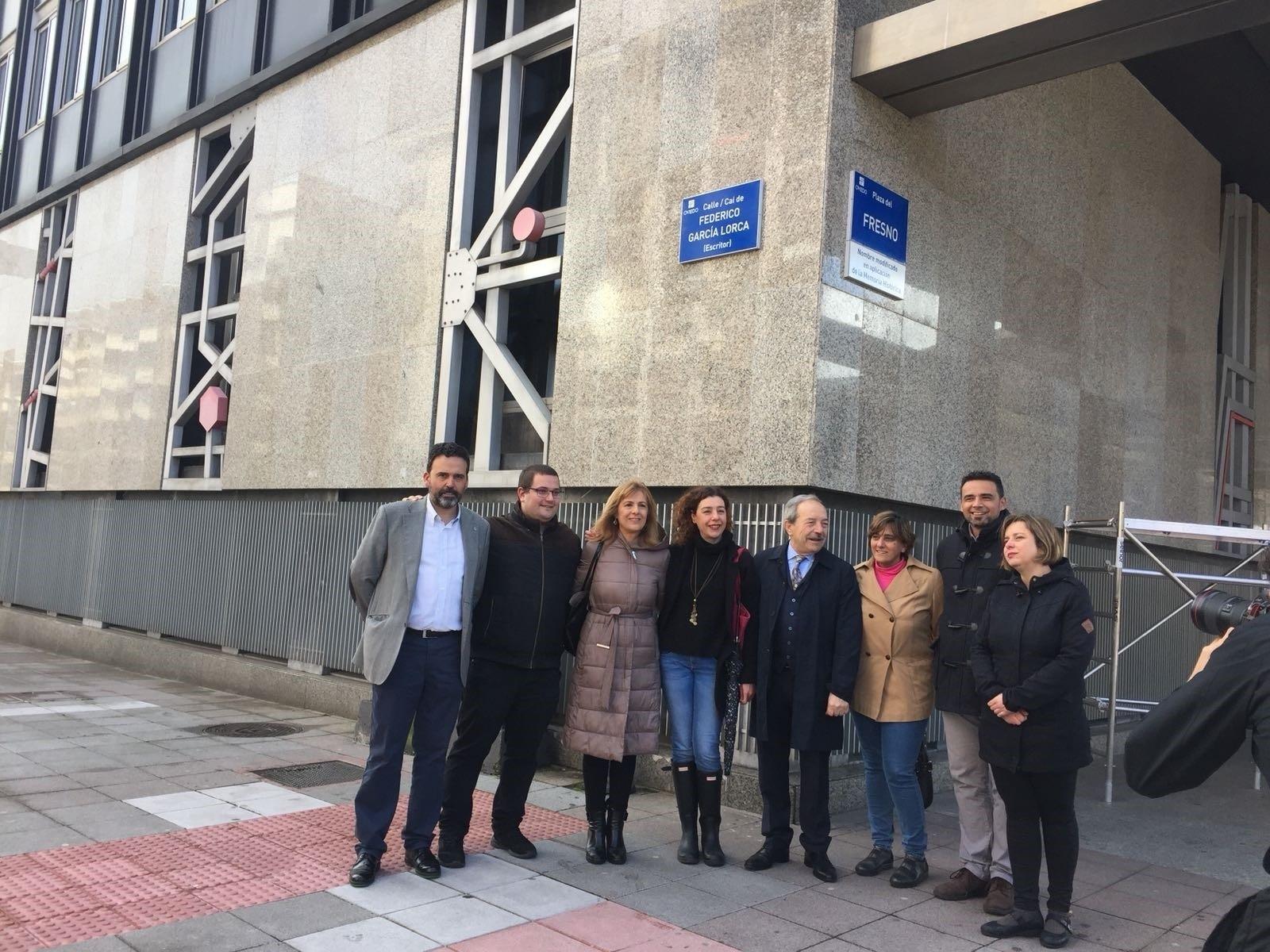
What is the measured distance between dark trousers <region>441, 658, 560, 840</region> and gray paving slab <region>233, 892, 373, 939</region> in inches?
31.8

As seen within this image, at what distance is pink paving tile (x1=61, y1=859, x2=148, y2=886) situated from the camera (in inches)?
189

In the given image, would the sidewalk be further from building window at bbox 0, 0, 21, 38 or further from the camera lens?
building window at bbox 0, 0, 21, 38

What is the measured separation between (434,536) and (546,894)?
1.78m

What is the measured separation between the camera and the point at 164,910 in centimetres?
440

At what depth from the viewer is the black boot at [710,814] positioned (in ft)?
17.9

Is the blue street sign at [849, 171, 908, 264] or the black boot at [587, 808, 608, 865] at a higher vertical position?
the blue street sign at [849, 171, 908, 264]

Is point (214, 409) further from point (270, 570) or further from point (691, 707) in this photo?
point (691, 707)

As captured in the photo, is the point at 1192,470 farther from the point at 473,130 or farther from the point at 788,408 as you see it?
the point at 473,130

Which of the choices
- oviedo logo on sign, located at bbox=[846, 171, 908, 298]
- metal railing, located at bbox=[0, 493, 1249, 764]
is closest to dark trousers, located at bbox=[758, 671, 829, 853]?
metal railing, located at bbox=[0, 493, 1249, 764]

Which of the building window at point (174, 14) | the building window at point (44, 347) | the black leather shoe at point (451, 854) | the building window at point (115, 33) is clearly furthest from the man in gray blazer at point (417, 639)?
the building window at point (115, 33)

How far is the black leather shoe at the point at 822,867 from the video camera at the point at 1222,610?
118 inches

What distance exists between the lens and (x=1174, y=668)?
38.6 feet

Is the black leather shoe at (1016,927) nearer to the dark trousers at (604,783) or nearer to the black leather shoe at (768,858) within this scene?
the black leather shoe at (768,858)

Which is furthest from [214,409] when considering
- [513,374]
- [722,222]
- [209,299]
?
[722,222]
